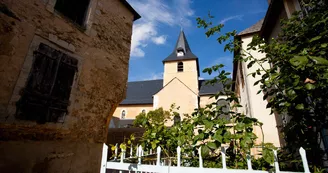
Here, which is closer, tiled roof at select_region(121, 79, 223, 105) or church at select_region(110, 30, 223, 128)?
church at select_region(110, 30, 223, 128)

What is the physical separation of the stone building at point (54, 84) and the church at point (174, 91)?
13.7 m

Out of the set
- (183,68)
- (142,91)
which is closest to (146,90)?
(142,91)

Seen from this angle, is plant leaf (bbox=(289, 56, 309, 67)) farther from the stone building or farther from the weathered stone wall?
the weathered stone wall

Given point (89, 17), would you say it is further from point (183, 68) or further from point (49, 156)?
point (183, 68)

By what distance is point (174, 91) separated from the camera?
1889cm

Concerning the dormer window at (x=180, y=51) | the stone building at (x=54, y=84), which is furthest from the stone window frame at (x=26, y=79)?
the dormer window at (x=180, y=51)

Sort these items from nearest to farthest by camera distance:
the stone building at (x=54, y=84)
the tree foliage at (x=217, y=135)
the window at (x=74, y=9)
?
the tree foliage at (x=217, y=135)
the stone building at (x=54, y=84)
the window at (x=74, y=9)

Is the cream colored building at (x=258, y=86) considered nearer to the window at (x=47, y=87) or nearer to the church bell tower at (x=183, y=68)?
the window at (x=47, y=87)

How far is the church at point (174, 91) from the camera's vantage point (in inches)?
728

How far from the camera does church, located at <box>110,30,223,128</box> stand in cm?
1848

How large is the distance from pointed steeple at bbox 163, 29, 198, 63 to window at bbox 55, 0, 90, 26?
59.5ft

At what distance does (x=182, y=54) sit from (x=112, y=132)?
55.5 feet

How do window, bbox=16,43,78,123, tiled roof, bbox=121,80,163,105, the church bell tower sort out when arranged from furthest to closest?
tiled roof, bbox=121,80,163,105, the church bell tower, window, bbox=16,43,78,123

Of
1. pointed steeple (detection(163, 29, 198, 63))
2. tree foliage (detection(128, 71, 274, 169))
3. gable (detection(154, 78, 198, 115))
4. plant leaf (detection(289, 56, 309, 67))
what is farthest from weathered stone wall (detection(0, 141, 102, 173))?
pointed steeple (detection(163, 29, 198, 63))
